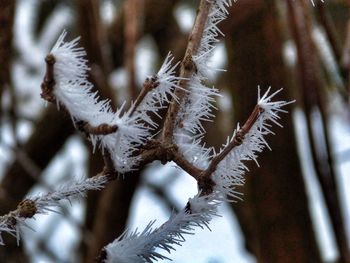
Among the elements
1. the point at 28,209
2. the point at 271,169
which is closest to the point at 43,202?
the point at 28,209

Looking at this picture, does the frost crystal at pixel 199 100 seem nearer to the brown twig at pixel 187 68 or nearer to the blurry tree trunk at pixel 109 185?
the brown twig at pixel 187 68

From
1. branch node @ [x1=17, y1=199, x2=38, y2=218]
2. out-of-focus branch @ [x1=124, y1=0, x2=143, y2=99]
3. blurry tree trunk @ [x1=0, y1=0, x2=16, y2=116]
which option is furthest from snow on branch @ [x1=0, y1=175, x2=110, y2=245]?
out-of-focus branch @ [x1=124, y1=0, x2=143, y2=99]

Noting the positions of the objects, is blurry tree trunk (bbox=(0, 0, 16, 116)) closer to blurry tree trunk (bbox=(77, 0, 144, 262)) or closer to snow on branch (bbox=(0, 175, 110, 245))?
blurry tree trunk (bbox=(77, 0, 144, 262))

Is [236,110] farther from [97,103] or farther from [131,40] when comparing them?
[97,103]

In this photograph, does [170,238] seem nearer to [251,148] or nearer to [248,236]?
[251,148]

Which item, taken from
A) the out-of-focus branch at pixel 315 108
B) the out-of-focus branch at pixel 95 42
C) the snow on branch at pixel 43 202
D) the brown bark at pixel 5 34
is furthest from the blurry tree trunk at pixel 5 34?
→ the snow on branch at pixel 43 202

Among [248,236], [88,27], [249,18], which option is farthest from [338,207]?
[88,27]
